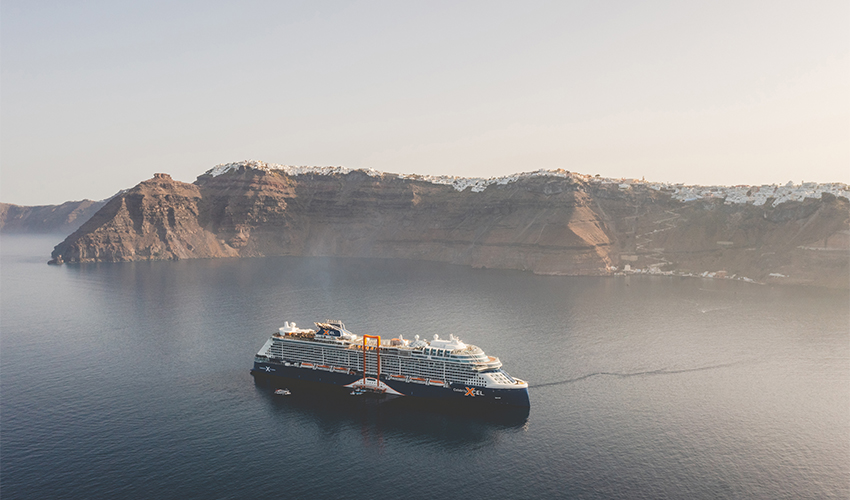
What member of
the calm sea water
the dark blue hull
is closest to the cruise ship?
the dark blue hull

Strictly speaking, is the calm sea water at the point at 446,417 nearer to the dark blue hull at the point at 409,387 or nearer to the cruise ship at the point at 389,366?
the dark blue hull at the point at 409,387

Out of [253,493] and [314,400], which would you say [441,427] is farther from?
[253,493]

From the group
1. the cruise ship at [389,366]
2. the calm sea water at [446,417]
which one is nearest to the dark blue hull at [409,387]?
the cruise ship at [389,366]

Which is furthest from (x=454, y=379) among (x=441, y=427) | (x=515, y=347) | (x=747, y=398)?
(x=747, y=398)

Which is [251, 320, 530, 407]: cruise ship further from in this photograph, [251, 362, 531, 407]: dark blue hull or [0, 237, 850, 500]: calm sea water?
[0, 237, 850, 500]: calm sea water

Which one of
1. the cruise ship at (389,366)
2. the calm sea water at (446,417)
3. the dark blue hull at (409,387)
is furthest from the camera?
the cruise ship at (389,366)

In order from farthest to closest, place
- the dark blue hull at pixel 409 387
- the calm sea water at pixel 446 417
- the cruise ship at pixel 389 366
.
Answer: the cruise ship at pixel 389 366 < the dark blue hull at pixel 409 387 < the calm sea water at pixel 446 417
